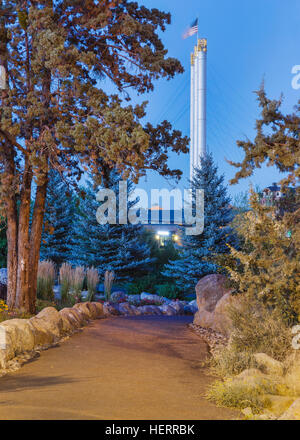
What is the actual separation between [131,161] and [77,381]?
172 inches

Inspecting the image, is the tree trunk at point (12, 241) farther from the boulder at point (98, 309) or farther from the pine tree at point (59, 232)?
the pine tree at point (59, 232)

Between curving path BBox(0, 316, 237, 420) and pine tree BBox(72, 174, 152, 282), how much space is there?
35.5 ft

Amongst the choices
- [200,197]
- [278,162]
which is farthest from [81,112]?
[200,197]

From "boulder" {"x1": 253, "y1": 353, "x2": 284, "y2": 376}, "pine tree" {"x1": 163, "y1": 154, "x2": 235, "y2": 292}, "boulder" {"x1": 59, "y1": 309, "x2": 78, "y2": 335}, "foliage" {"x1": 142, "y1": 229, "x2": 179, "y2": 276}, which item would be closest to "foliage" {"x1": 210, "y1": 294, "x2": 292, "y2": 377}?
"boulder" {"x1": 253, "y1": 353, "x2": 284, "y2": 376}

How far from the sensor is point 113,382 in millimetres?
4734

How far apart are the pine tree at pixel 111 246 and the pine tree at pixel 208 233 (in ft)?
6.63

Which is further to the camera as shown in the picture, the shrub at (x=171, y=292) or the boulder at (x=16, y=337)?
the shrub at (x=171, y=292)

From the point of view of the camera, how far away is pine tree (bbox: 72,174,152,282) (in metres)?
18.6

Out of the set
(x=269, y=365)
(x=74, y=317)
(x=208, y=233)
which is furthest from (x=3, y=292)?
(x=208, y=233)

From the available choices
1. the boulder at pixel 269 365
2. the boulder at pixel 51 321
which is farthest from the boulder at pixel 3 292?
the boulder at pixel 269 365

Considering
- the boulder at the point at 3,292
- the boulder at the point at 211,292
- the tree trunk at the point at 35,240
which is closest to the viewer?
the tree trunk at the point at 35,240

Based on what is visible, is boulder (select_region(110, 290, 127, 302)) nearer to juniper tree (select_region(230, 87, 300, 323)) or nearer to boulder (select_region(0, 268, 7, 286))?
boulder (select_region(0, 268, 7, 286))

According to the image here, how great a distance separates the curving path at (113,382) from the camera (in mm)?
3680

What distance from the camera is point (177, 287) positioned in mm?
17953
